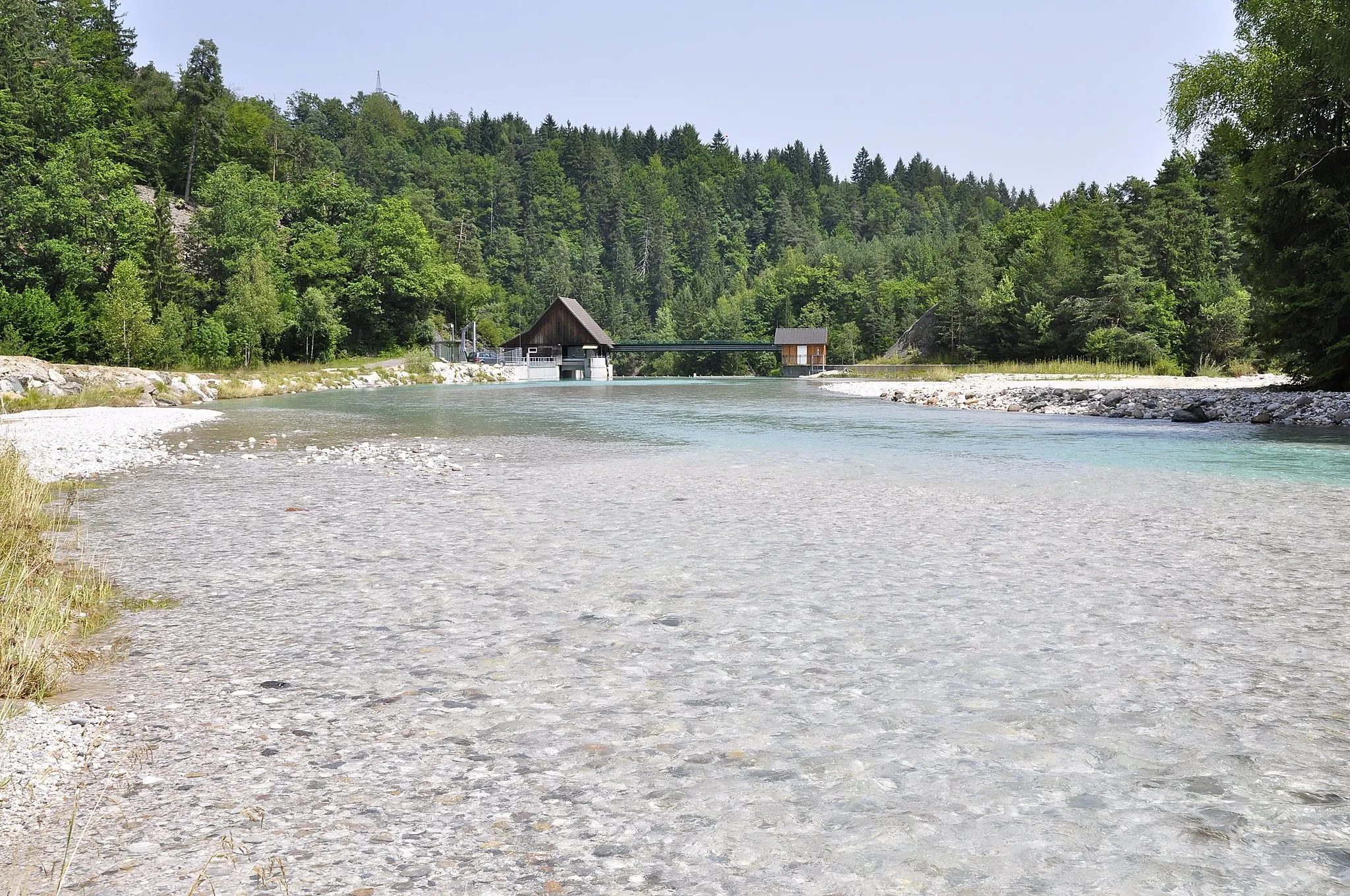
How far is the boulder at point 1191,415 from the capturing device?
27.4 m

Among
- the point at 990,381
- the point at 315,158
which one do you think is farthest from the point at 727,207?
the point at 990,381

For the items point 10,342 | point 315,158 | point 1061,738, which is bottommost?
point 1061,738

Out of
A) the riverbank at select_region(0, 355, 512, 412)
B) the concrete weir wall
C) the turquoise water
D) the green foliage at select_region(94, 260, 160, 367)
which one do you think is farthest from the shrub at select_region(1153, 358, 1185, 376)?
the green foliage at select_region(94, 260, 160, 367)

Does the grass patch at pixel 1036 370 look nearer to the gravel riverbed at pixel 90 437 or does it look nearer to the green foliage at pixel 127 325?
the green foliage at pixel 127 325

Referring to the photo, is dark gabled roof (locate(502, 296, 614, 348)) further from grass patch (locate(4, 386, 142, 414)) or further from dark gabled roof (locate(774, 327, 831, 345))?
grass patch (locate(4, 386, 142, 414))

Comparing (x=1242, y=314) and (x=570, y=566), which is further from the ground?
(x=1242, y=314)

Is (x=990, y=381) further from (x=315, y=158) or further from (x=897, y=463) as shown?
(x=315, y=158)

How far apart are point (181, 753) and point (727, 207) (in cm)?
19652

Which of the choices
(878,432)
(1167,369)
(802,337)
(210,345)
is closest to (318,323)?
(210,345)

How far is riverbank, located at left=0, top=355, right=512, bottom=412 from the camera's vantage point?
31672 millimetres

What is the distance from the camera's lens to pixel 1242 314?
54344 millimetres

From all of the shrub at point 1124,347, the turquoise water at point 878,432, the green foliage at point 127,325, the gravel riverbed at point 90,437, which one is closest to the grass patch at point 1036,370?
the shrub at point 1124,347

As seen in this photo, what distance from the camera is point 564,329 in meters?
100

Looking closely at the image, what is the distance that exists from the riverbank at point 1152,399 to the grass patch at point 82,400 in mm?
30961
